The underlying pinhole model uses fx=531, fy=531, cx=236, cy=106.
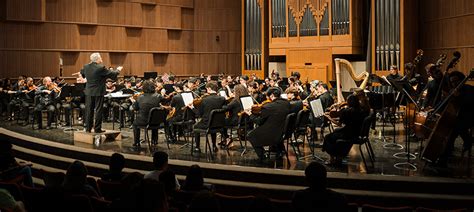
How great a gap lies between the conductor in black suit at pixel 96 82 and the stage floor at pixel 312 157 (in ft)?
2.23

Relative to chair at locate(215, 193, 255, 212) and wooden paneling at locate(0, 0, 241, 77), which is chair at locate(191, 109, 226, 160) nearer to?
chair at locate(215, 193, 255, 212)

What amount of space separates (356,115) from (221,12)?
13993 millimetres

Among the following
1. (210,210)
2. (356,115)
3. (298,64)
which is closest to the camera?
(210,210)

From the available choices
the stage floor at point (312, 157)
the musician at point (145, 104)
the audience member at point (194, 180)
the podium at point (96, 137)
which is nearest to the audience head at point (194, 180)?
the audience member at point (194, 180)

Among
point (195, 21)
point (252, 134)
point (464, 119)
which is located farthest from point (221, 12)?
point (464, 119)

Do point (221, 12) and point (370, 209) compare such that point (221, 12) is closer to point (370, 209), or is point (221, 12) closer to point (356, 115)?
point (356, 115)

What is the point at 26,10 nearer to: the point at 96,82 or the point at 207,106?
the point at 96,82

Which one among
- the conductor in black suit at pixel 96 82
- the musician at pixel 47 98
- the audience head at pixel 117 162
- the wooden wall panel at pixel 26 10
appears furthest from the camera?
the wooden wall panel at pixel 26 10

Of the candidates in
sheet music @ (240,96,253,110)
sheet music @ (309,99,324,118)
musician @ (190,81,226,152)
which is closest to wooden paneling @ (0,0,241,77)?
musician @ (190,81,226,152)

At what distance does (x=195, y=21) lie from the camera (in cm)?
2069

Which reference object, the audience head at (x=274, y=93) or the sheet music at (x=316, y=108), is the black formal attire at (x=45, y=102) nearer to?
the audience head at (x=274, y=93)

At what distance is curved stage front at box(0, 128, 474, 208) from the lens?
262 inches

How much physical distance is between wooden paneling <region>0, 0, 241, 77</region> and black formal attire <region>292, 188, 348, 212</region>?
15.0 m

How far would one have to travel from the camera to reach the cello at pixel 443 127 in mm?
7008
